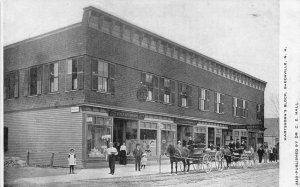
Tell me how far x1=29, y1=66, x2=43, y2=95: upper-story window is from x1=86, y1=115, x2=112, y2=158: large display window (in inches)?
66.2

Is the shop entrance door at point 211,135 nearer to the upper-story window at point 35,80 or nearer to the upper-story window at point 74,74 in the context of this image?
the upper-story window at point 74,74

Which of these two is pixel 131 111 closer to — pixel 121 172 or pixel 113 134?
pixel 113 134

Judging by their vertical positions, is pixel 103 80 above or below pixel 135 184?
above

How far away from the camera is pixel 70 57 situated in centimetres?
1181

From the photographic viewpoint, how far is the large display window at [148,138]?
13.5 metres

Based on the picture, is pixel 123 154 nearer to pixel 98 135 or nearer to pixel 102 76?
pixel 98 135

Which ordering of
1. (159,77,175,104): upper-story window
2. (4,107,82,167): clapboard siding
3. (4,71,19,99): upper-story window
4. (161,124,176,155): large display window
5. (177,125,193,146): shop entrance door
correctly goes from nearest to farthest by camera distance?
1. (4,107,82,167): clapboard siding
2. (4,71,19,99): upper-story window
3. (159,77,175,104): upper-story window
4. (161,124,176,155): large display window
5. (177,125,193,146): shop entrance door

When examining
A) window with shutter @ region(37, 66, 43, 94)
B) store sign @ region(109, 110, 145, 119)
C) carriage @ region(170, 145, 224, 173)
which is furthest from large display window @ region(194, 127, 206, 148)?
window with shutter @ region(37, 66, 43, 94)

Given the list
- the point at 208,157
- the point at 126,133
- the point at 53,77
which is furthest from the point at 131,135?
the point at 53,77

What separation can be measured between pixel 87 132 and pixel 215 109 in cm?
561

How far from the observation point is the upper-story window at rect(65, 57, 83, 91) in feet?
38.4

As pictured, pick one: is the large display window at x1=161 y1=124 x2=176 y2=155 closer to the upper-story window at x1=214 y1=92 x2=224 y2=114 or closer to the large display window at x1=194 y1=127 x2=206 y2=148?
the large display window at x1=194 y1=127 x2=206 y2=148

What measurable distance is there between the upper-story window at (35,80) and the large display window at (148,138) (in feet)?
11.1

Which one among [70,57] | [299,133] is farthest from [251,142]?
[299,133]
